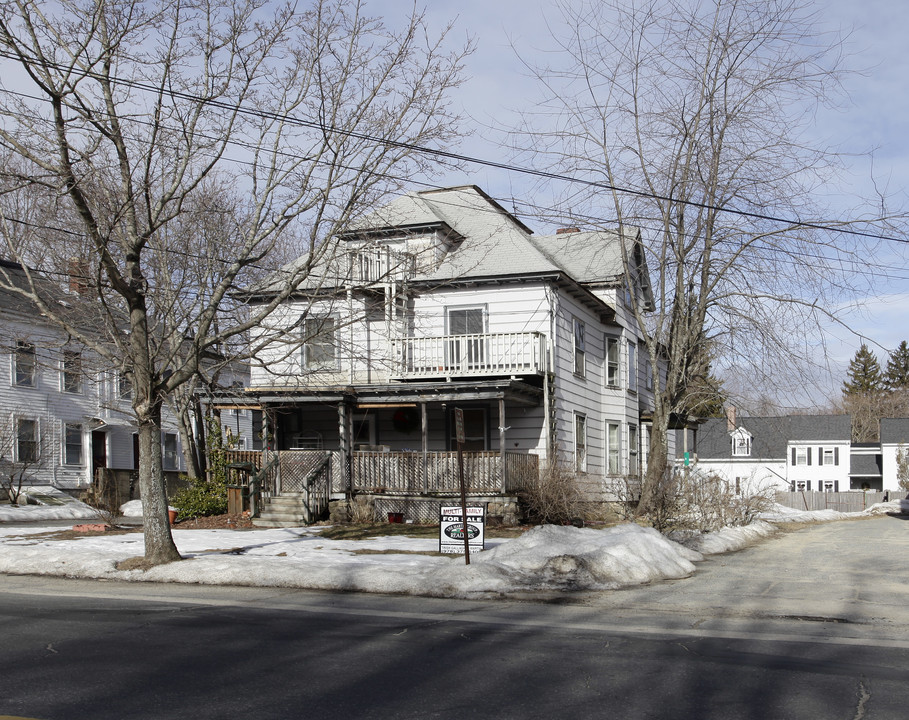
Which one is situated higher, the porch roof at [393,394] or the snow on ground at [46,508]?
the porch roof at [393,394]

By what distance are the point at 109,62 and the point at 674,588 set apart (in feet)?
35.7

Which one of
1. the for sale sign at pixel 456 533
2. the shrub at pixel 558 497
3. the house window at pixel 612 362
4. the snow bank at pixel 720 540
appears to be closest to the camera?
the for sale sign at pixel 456 533

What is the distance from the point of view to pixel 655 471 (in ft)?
71.6

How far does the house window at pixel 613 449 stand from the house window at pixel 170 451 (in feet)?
69.2

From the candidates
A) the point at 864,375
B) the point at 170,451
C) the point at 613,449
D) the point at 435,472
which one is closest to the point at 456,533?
the point at 435,472

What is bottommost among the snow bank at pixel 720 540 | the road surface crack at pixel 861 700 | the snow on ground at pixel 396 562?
the snow bank at pixel 720 540

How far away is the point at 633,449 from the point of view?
1227 inches

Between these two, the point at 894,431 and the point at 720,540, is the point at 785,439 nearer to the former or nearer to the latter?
the point at 894,431

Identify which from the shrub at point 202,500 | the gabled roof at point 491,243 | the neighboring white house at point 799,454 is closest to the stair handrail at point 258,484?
the shrub at point 202,500

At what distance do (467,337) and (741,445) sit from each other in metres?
46.2

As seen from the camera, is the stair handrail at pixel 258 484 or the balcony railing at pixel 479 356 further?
the balcony railing at pixel 479 356

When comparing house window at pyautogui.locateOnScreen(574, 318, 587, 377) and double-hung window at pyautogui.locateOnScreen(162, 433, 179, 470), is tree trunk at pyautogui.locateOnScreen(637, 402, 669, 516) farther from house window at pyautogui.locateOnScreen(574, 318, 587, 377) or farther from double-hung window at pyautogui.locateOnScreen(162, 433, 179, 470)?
double-hung window at pyautogui.locateOnScreen(162, 433, 179, 470)

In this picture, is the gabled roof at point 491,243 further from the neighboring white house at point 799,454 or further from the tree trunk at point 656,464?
the neighboring white house at point 799,454

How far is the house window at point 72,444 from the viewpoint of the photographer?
3591 cm
